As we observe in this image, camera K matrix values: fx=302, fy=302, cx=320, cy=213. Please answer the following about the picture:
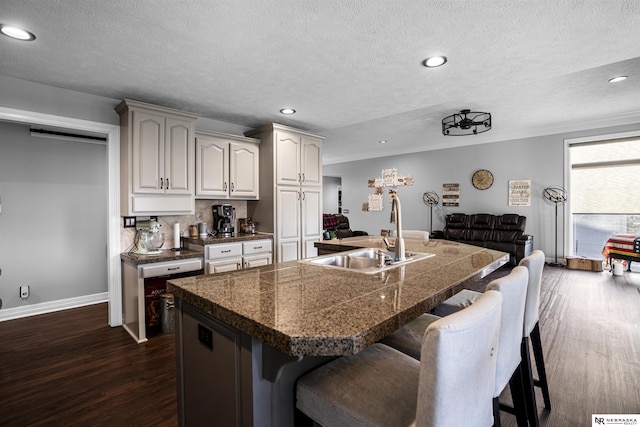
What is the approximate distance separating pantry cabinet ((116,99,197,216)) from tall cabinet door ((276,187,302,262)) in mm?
1118

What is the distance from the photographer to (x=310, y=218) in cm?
448

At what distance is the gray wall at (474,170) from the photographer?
584 centimetres

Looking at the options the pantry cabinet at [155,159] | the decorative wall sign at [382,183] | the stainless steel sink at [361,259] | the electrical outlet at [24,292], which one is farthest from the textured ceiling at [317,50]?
the electrical outlet at [24,292]

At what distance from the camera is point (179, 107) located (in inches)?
Result: 139

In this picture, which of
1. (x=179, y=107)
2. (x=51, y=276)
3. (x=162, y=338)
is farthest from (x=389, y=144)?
(x=51, y=276)

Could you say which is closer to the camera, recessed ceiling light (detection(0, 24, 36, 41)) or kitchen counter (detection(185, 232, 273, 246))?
recessed ceiling light (detection(0, 24, 36, 41))

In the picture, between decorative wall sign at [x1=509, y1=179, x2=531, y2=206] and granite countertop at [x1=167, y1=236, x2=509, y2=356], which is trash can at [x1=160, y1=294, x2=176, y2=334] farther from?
decorative wall sign at [x1=509, y1=179, x2=531, y2=206]

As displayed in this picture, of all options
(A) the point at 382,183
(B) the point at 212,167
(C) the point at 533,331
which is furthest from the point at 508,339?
(B) the point at 212,167

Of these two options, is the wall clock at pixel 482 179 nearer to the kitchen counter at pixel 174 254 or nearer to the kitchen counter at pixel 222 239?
the kitchen counter at pixel 222 239

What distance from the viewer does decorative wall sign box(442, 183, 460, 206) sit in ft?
23.2

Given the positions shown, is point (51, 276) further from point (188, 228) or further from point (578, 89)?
point (578, 89)

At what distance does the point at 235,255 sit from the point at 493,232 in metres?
5.14

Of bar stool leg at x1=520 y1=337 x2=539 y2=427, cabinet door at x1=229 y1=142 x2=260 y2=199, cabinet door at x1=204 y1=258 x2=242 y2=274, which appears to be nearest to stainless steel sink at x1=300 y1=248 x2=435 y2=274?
bar stool leg at x1=520 y1=337 x2=539 y2=427

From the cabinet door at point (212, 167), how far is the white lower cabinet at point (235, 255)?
693 mm
